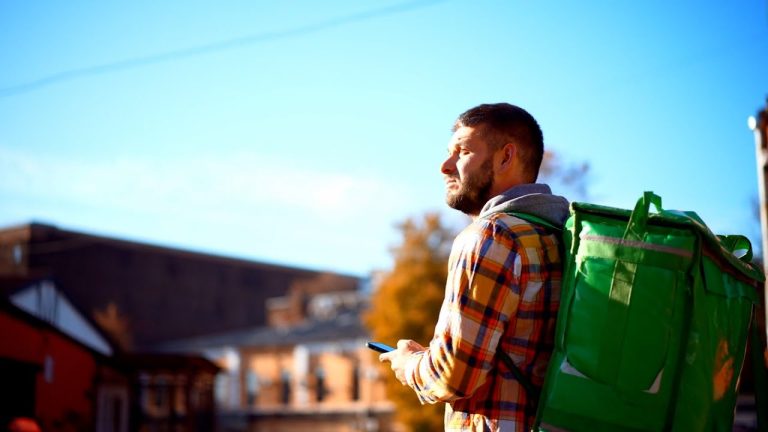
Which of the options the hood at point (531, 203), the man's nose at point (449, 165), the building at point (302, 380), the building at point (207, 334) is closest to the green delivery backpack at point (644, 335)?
the hood at point (531, 203)

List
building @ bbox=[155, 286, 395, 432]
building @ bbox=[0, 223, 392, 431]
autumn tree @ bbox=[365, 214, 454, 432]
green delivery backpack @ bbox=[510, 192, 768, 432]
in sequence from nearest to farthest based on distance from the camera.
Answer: green delivery backpack @ bbox=[510, 192, 768, 432]
building @ bbox=[0, 223, 392, 431]
autumn tree @ bbox=[365, 214, 454, 432]
building @ bbox=[155, 286, 395, 432]

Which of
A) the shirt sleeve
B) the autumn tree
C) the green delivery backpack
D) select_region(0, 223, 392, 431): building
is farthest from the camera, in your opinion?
the autumn tree

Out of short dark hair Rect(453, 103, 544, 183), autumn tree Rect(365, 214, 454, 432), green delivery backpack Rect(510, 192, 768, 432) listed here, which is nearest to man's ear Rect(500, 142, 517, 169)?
short dark hair Rect(453, 103, 544, 183)

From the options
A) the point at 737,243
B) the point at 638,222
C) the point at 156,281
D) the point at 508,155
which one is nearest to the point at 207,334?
the point at 156,281

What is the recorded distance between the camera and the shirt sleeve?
9.27 feet

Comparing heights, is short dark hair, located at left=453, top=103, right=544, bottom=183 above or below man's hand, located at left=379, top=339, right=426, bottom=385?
above

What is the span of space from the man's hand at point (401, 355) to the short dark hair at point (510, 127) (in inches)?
26.1

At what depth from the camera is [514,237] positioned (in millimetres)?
2902

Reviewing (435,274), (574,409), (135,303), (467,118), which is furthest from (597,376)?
(135,303)

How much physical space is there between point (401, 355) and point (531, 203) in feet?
2.02

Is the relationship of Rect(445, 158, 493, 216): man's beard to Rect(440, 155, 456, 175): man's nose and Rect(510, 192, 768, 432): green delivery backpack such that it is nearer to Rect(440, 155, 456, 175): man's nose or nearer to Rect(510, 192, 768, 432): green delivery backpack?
Rect(440, 155, 456, 175): man's nose

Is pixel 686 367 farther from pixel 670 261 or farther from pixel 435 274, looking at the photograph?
pixel 435 274

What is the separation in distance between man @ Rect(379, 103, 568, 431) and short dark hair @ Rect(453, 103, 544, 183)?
155mm

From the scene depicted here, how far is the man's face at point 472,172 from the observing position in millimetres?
3217
